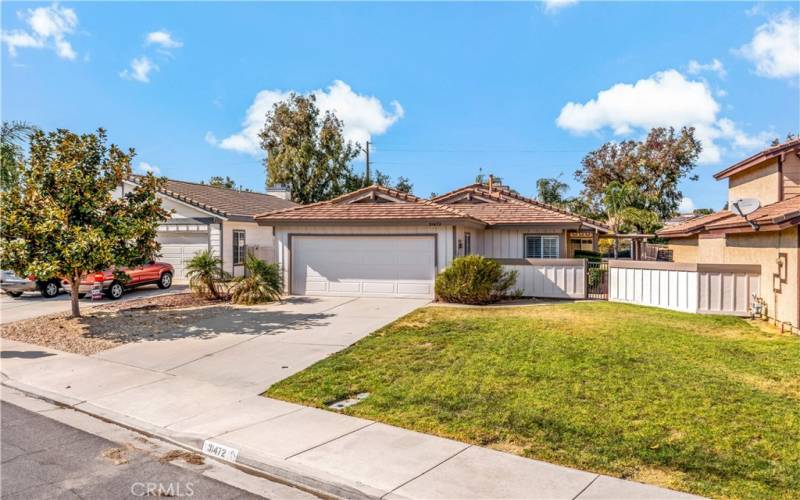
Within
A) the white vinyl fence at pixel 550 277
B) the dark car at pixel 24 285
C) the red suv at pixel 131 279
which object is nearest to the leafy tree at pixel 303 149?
the red suv at pixel 131 279

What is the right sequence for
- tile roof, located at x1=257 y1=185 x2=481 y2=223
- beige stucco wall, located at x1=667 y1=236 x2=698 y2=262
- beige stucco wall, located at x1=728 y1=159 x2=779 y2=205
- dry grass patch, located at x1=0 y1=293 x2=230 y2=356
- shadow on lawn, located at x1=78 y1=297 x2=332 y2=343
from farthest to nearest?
beige stucco wall, located at x1=667 y1=236 x2=698 y2=262, tile roof, located at x1=257 y1=185 x2=481 y2=223, beige stucco wall, located at x1=728 y1=159 x2=779 y2=205, shadow on lawn, located at x1=78 y1=297 x2=332 y2=343, dry grass patch, located at x1=0 y1=293 x2=230 y2=356

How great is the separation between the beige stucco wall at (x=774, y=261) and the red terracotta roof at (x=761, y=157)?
246 centimetres

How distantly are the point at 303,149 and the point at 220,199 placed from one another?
1447cm

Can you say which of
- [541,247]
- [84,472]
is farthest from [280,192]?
[84,472]

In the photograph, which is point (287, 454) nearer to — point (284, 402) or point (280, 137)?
Result: point (284, 402)

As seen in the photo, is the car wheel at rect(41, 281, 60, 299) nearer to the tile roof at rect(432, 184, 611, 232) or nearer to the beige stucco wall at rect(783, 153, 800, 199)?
the tile roof at rect(432, 184, 611, 232)

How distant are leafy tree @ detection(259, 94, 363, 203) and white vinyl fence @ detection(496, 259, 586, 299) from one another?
2626cm

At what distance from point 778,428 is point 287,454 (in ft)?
18.1

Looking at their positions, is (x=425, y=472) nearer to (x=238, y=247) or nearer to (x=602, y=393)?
(x=602, y=393)

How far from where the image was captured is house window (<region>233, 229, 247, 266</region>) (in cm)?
2509

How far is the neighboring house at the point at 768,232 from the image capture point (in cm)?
1145

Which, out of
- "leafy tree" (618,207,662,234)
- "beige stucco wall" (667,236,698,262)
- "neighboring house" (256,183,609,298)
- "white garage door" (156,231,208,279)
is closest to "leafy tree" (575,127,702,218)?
"leafy tree" (618,207,662,234)

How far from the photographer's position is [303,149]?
4031 centimetres

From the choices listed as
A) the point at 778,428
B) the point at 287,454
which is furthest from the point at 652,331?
the point at 287,454
